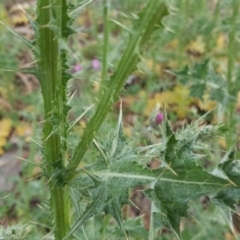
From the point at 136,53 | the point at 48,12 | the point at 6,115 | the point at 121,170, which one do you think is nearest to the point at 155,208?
the point at 121,170

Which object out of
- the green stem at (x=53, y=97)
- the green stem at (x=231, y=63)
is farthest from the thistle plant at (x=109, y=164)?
the green stem at (x=231, y=63)

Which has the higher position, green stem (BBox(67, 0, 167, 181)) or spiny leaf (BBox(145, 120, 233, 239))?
green stem (BBox(67, 0, 167, 181))

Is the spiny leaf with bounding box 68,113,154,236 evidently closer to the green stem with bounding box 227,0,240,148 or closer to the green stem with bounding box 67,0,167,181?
the green stem with bounding box 67,0,167,181

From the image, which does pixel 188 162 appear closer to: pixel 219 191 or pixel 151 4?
pixel 219 191

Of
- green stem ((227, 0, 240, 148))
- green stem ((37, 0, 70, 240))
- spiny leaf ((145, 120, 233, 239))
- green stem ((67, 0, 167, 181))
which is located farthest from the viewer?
green stem ((227, 0, 240, 148))

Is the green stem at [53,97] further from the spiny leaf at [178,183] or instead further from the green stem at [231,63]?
the green stem at [231,63]

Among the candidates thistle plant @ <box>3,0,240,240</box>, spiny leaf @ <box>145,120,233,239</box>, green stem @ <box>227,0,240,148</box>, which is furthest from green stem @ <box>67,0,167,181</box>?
green stem @ <box>227,0,240,148</box>

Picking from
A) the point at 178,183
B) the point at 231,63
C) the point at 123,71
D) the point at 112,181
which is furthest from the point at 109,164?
the point at 231,63
